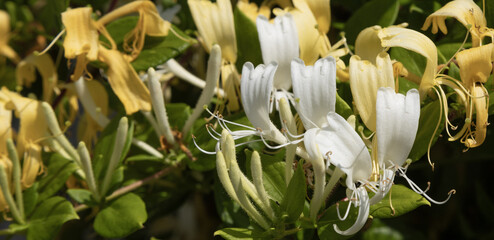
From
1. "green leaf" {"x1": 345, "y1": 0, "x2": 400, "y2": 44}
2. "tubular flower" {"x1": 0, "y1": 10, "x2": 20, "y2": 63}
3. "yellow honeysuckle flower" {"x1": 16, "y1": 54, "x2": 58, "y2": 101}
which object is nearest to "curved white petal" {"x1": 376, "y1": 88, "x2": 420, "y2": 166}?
"green leaf" {"x1": 345, "y1": 0, "x2": 400, "y2": 44}

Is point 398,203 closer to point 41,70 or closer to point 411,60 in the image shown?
point 411,60

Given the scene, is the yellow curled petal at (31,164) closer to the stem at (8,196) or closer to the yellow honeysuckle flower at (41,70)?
the stem at (8,196)

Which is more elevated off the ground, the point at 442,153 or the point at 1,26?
the point at 1,26

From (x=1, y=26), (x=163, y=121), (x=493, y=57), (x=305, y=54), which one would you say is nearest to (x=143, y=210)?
(x=163, y=121)

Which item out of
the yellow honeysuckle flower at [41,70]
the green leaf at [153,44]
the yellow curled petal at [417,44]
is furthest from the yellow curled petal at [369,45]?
the yellow honeysuckle flower at [41,70]

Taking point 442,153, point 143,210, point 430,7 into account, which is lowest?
point 442,153

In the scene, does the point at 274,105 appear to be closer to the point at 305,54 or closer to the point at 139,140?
the point at 305,54
